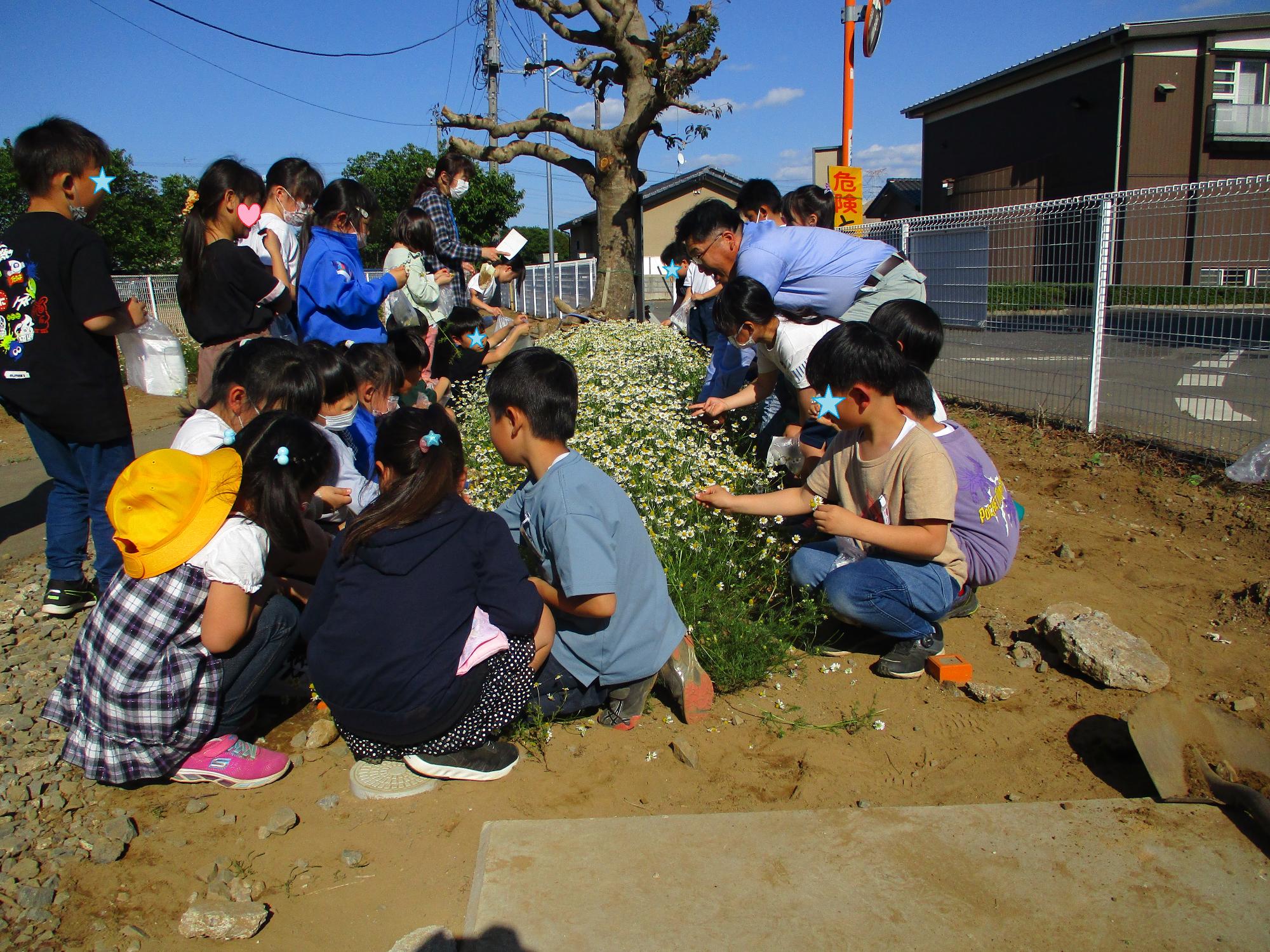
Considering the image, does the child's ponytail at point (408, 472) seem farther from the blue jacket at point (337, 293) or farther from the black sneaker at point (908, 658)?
the blue jacket at point (337, 293)

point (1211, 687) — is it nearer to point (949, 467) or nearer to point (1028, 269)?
point (949, 467)

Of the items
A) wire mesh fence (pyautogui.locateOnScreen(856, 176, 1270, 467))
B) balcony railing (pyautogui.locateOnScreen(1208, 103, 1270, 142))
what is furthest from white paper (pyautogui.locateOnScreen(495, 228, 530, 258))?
balcony railing (pyautogui.locateOnScreen(1208, 103, 1270, 142))

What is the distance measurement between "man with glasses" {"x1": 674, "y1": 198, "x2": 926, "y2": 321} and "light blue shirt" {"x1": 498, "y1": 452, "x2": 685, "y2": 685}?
193 centimetres

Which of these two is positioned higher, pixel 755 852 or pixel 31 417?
pixel 31 417

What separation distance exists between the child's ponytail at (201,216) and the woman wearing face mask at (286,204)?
11.2 inches

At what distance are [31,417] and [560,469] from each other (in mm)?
2475

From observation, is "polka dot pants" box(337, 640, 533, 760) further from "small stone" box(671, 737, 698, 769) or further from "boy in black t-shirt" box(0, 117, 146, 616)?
"boy in black t-shirt" box(0, 117, 146, 616)

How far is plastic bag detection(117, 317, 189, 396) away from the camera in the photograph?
374cm

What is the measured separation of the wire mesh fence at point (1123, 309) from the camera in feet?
17.7

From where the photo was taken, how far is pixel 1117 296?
6.37 meters

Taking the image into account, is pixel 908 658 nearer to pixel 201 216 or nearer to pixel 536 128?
pixel 201 216

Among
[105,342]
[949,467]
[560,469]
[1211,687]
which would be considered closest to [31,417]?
[105,342]

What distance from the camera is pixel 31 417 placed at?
3.55 m

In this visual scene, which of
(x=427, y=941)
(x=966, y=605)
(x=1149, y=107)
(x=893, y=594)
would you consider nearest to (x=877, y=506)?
(x=893, y=594)
